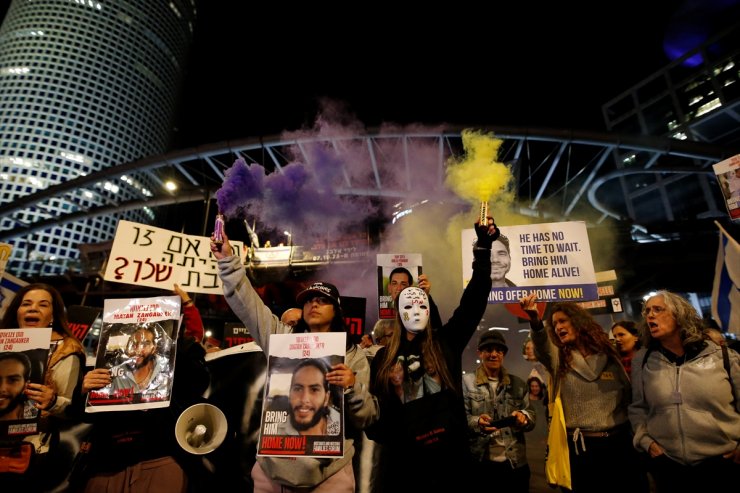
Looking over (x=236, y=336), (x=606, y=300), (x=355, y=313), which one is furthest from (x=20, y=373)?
(x=606, y=300)

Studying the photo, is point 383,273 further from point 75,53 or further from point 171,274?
point 75,53

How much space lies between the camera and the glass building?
7712 centimetres

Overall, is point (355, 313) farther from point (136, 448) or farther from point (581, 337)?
point (136, 448)

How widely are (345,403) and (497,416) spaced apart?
2.06 metres

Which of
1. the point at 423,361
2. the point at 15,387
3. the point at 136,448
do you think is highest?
the point at 423,361

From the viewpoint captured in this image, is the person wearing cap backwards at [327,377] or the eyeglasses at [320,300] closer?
the person wearing cap backwards at [327,377]

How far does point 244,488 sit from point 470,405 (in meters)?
2.34

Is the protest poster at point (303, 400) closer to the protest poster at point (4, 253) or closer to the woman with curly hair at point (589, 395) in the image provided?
the woman with curly hair at point (589, 395)

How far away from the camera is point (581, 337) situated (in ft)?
13.0

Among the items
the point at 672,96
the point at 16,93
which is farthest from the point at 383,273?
the point at 16,93

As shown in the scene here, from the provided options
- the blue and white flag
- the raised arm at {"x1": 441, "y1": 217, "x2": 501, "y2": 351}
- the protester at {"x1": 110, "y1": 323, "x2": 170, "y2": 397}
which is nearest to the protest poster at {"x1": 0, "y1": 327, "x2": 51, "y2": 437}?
the protester at {"x1": 110, "y1": 323, "x2": 170, "y2": 397}

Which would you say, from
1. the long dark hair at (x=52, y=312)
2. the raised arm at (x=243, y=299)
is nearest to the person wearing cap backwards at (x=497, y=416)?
the raised arm at (x=243, y=299)

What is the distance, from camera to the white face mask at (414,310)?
9.92 feet

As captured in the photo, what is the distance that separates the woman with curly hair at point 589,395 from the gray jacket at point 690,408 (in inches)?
8.4
